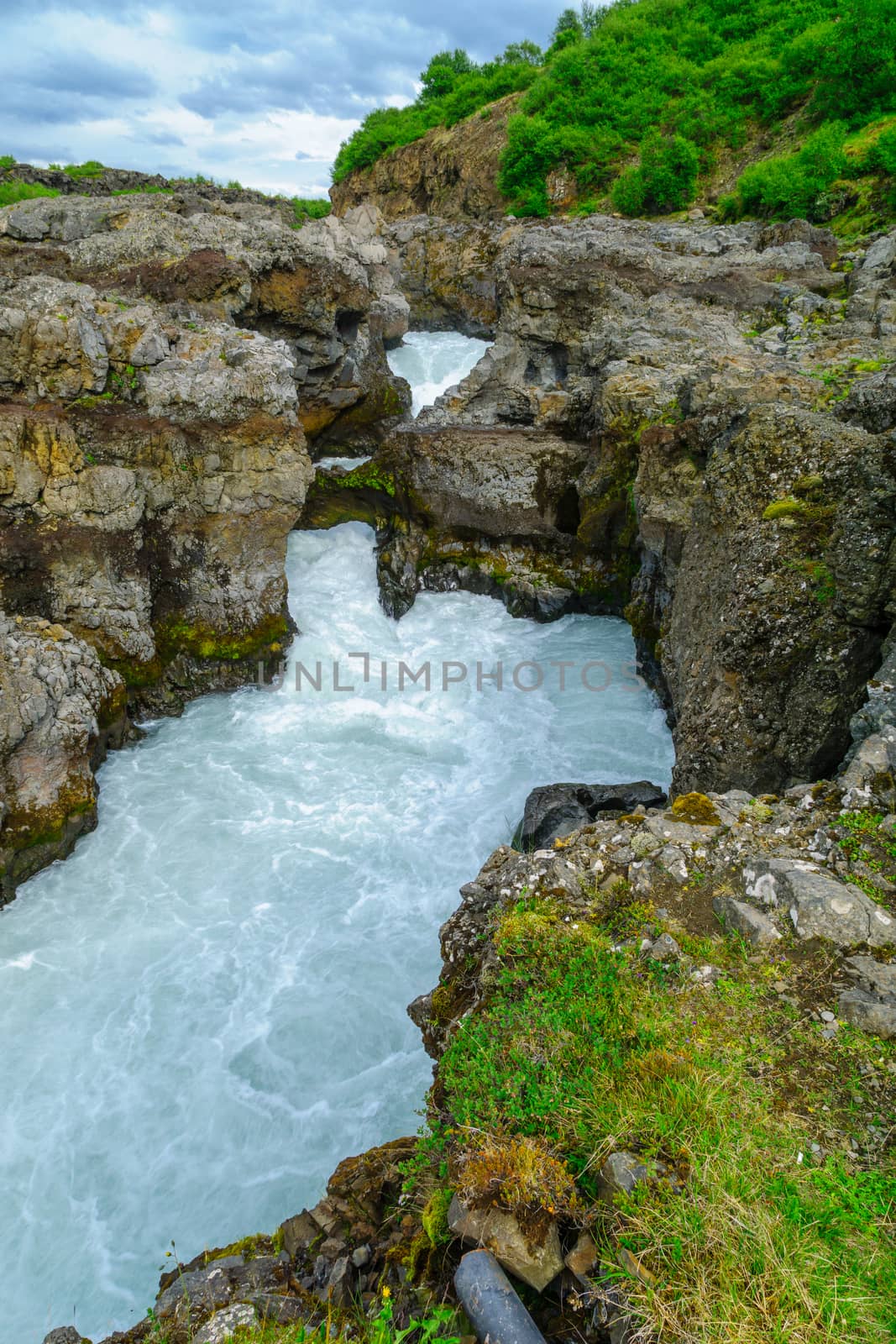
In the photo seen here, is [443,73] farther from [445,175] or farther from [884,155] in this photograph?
[884,155]

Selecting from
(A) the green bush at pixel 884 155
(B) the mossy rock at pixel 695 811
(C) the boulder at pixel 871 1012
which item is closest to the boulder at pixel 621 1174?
(C) the boulder at pixel 871 1012

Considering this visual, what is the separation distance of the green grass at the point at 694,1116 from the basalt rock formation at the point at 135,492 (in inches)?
351

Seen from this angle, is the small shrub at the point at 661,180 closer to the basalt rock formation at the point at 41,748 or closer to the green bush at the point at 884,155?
the green bush at the point at 884,155

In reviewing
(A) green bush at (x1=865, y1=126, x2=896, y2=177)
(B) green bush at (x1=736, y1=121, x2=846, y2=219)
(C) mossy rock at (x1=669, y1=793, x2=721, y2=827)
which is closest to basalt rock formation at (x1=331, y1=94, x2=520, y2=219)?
(B) green bush at (x1=736, y1=121, x2=846, y2=219)

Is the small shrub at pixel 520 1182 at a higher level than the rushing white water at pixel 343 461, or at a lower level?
lower

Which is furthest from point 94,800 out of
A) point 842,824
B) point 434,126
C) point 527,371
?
point 434,126

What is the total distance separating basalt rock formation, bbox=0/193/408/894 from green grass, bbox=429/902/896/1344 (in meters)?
8.92

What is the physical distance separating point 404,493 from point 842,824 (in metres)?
14.3

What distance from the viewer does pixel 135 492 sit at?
45.3ft

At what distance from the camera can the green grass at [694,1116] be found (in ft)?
9.08

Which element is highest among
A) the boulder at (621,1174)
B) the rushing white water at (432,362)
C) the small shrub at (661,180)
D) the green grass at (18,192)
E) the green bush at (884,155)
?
the small shrub at (661,180)

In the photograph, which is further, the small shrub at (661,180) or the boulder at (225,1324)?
the small shrub at (661,180)

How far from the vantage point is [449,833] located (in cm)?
1147

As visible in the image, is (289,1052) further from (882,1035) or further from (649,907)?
(882,1035)
